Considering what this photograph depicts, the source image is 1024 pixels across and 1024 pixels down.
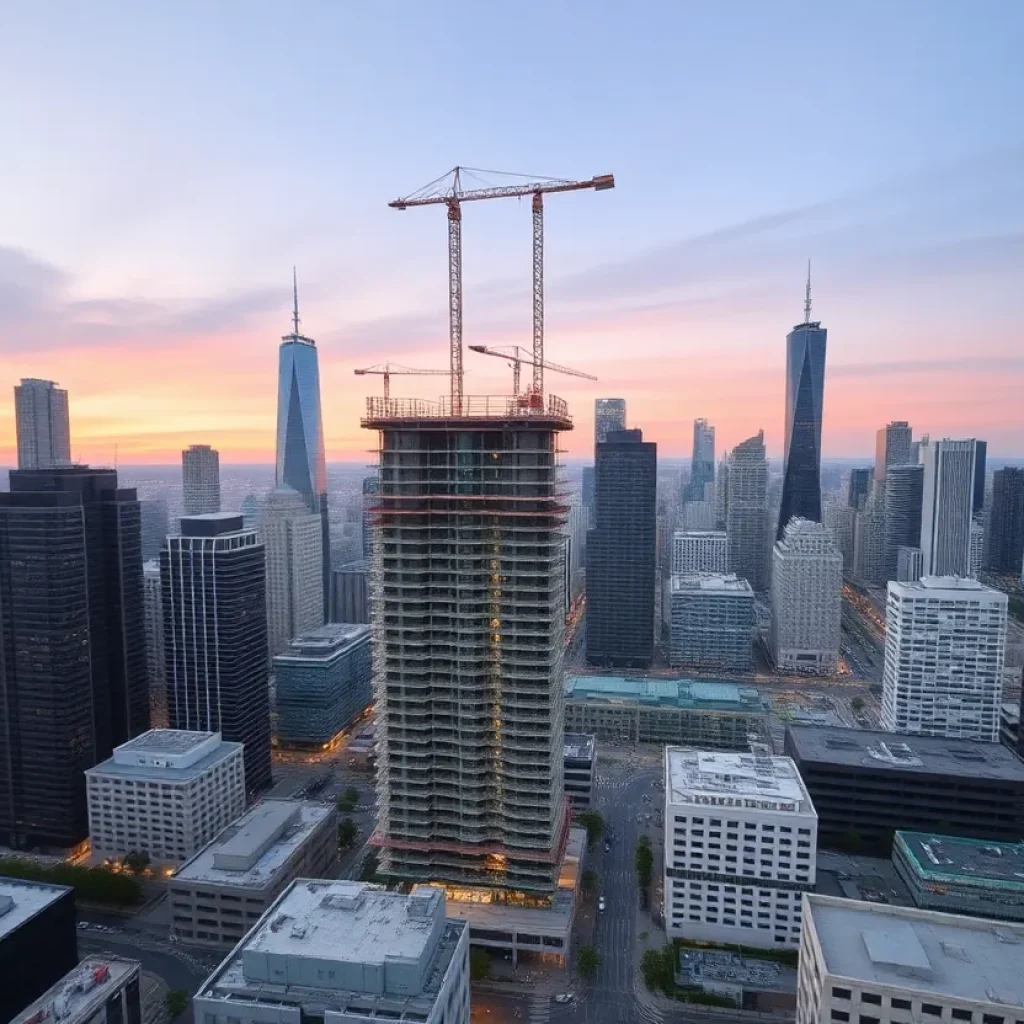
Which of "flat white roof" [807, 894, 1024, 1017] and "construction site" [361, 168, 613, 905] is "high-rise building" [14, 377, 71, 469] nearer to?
"construction site" [361, 168, 613, 905]

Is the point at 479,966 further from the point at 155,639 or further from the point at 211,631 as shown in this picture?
the point at 155,639

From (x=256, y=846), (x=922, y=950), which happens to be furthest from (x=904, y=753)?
(x=256, y=846)

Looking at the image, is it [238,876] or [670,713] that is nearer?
[238,876]

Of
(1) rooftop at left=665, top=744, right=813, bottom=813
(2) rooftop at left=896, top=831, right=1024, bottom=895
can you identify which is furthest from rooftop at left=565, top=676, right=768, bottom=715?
(2) rooftop at left=896, top=831, right=1024, bottom=895

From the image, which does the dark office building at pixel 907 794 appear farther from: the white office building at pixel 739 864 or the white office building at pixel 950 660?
the white office building at pixel 950 660

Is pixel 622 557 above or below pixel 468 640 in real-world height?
below

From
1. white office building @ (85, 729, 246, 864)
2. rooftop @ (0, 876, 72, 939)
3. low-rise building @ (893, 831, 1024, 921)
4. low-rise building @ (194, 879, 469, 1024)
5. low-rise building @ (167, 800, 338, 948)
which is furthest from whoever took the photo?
white office building @ (85, 729, 246, 864)
